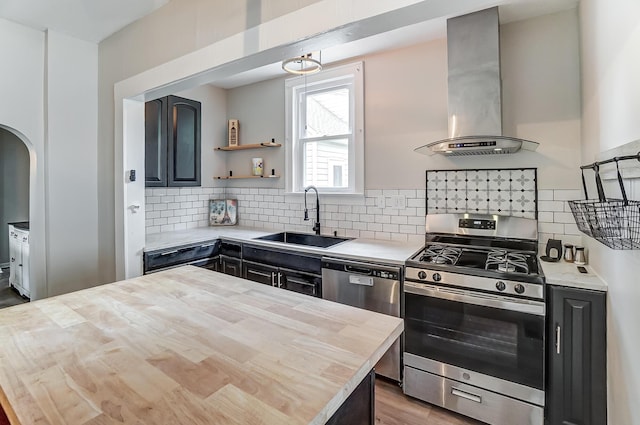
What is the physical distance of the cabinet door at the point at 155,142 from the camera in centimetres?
294

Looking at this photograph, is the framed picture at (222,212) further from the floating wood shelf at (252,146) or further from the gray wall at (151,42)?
the gray wall at (151,42)

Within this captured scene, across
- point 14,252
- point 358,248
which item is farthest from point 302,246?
point 14,252

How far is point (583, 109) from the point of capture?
2.09 metres

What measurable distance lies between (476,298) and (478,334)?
0.22 m

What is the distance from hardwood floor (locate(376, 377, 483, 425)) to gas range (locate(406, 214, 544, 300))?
0.85 m

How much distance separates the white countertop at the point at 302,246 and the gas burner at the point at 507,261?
1.72 feet

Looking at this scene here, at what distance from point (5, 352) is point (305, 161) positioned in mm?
2871

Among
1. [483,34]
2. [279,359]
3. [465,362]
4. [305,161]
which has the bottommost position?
[465,362]

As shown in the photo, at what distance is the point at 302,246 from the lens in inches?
106

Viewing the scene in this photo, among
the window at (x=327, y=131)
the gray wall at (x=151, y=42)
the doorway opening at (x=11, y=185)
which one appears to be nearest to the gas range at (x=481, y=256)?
the window at (x=327, y=131)

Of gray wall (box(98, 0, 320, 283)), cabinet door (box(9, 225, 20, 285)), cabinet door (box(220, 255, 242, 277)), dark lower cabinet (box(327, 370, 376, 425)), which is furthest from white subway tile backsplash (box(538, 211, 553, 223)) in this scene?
cabinet door (box(9, 225, 20, 285))

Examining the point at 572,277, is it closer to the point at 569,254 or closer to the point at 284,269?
the point at 569,254

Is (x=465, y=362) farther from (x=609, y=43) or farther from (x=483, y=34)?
(x=483, y=34)

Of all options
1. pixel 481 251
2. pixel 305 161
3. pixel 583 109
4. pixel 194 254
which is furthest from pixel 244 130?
pixel 583 109
